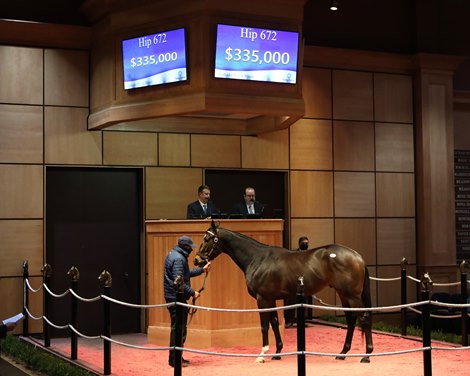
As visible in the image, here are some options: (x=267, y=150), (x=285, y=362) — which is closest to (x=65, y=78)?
(x=267, y=150)

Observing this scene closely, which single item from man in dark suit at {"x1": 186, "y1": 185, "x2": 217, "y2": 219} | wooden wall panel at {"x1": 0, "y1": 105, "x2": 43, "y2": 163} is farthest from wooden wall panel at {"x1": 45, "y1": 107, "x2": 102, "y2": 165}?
man in dark suit at {"x1": 186, "y1": 185, "x2": 217, "y2": 219}

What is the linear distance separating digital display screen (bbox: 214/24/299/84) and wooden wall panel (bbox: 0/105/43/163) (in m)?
3.23

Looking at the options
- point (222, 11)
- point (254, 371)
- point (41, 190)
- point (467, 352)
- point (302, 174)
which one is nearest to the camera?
point (254, 371)

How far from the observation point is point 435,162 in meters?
15.8

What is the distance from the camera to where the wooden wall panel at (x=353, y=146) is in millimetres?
15312

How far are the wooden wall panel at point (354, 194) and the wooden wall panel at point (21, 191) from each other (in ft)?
17.4

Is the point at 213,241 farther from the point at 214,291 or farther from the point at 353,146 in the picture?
the point at 353,146

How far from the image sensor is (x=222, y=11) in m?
11.9

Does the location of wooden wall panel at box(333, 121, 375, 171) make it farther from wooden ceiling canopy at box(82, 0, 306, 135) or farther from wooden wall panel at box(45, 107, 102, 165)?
wooden wall panel at box(45, 107, 102, 165)

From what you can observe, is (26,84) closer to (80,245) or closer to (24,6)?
(24,6)

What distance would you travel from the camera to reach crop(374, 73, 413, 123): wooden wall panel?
15.7 metres

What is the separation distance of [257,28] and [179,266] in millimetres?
3994

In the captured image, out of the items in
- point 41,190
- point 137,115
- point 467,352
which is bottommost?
point 467,352

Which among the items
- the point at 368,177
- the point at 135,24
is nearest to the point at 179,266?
the point at 135,24
